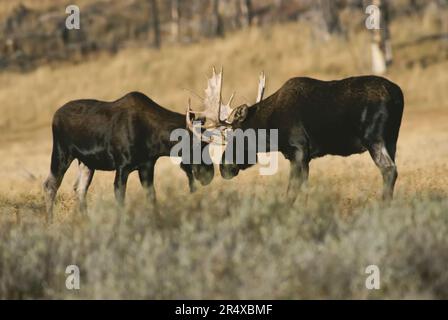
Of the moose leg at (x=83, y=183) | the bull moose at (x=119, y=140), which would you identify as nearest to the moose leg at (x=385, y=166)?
the bull moose at (x=119, y=140)

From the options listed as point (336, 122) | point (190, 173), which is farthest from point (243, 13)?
point (190, 173)

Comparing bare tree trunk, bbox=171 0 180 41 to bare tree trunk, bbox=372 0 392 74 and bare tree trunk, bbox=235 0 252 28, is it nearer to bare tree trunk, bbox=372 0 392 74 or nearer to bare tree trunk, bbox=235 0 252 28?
bare tree trunk, bbox=235 0 252 28

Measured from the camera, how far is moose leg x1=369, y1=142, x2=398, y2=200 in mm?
12516

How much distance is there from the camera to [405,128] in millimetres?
25156

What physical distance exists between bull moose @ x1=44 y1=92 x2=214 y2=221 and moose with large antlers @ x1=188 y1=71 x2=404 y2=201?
0.54 m

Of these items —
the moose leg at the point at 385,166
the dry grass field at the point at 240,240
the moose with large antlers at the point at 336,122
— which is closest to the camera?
the dry grass field at the point at 240,240

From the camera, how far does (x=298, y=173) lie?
1272 centimetres

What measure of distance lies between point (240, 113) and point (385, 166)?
196cm

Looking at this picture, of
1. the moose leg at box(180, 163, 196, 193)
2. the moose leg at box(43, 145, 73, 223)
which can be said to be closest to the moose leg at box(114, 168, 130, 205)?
the moose leg at box(180, 163, 196, 193)

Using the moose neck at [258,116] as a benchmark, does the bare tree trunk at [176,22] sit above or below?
above

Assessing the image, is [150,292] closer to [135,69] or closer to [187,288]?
A: [187,288]

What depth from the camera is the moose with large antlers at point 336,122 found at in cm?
1266

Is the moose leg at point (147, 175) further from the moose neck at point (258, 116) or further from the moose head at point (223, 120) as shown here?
the moose neck at point (258, 116)
